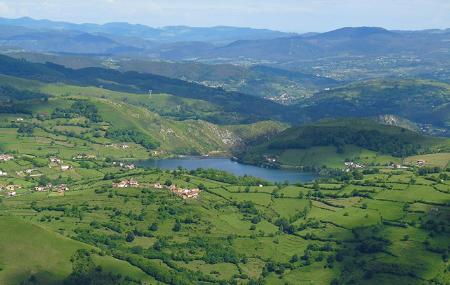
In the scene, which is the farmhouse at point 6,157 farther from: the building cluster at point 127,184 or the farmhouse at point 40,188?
the building cluster at point 127,184

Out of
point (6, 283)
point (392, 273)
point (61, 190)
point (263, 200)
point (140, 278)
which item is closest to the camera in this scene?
point (6, 283)

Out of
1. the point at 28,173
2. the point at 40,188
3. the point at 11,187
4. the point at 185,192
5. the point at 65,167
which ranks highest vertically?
the point at 185,192

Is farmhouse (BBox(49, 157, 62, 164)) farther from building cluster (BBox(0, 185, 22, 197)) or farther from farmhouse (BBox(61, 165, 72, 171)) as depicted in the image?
building cluster (BBox(0, 185, 22, 197))

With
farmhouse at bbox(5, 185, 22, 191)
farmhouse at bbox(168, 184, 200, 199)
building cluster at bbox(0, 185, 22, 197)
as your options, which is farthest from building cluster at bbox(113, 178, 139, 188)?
farmhouse at bbox(5, 185, 22, 191)

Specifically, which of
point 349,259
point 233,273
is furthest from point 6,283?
point 349,259

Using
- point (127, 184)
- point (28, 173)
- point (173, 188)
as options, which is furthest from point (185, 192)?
point (28, 173)

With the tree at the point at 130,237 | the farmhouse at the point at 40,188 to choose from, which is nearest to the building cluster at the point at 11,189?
the farmhouse at the point at 40,188

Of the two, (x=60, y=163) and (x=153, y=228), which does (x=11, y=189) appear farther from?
(x=153, y=228)

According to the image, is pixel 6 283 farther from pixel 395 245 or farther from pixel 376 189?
pixel 376 189
